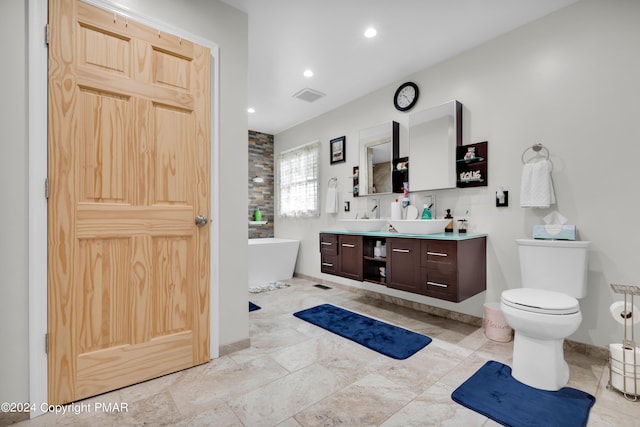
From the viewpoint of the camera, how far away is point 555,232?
7.30 ft

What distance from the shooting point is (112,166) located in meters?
1.74

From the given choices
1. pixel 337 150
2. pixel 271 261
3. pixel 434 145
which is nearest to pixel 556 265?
pixel 434 145

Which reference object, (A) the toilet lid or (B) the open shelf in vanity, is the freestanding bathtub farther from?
(A) the toilet lid

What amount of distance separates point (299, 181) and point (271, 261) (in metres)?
1.40

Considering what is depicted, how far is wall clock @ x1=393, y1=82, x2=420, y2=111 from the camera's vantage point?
3266mm

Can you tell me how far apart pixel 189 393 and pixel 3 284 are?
1085 mm

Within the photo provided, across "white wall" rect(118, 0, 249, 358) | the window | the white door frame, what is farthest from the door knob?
the window

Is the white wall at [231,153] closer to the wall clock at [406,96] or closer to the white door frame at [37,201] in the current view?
the white door frame at [37,201]

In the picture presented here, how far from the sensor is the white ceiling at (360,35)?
230cm

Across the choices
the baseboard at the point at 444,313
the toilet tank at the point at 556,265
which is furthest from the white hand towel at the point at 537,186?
the baseboard at the point at 444,313

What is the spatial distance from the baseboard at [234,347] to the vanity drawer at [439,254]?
5.31 feet

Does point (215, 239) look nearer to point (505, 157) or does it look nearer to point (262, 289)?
point (262, 289)

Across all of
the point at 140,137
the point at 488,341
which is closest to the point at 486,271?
the point at 488,341

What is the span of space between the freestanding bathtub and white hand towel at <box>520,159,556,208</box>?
327 centimetres
